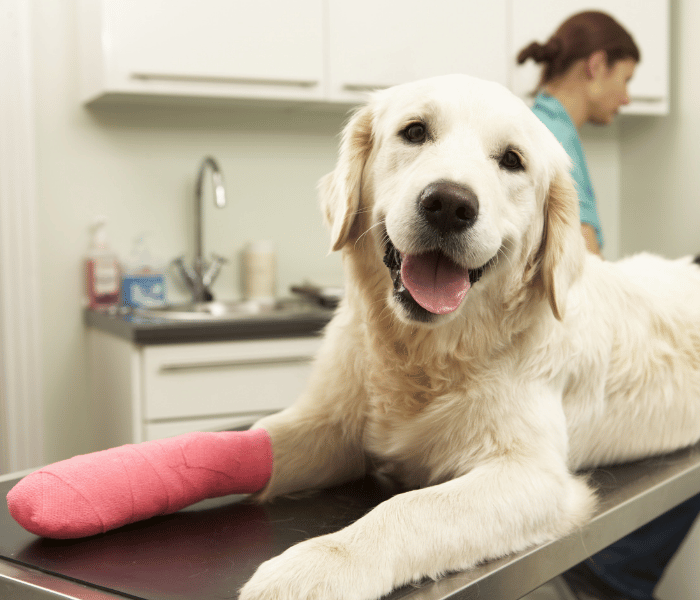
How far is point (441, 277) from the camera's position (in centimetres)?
96

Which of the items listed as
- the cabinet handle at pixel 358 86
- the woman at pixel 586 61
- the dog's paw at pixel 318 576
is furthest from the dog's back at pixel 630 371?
the cabinet handle at pixel 358 86

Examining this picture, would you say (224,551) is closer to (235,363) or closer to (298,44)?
(235,363)

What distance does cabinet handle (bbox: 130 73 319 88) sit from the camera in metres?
2.45

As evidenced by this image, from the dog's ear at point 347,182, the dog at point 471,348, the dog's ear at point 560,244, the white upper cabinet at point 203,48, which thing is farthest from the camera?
the white upper cabinet at point 203,48

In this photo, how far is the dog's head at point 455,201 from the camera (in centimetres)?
92

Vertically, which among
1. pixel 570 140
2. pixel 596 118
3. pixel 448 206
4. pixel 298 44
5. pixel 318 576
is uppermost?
pixel 298 44

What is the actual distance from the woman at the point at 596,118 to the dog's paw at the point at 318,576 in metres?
1.18

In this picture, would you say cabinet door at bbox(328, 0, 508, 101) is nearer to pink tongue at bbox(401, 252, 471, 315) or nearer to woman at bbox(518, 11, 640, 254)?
woman at bbox(518, 11, 640, 254)

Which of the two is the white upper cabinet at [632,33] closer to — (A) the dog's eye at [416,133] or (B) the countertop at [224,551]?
(A) the dog's eye at [416,133]

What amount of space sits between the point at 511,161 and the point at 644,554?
4.32ft

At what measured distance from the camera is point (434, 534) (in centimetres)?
77

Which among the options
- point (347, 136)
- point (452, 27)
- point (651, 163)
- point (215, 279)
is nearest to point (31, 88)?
point (215, 279)

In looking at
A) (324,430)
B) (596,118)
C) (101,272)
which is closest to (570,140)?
(596,118)

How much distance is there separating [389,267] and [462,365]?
0.59ft
